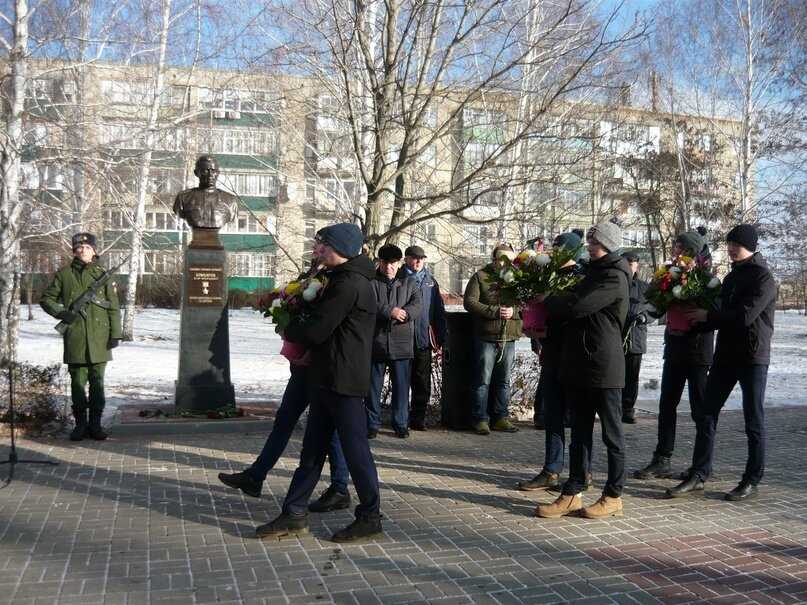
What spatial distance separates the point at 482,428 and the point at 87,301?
4.51 m

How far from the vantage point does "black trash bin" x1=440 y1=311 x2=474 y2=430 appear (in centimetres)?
919

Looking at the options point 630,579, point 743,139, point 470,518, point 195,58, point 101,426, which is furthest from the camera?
point 743,139

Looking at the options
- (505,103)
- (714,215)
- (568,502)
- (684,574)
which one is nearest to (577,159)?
(505,103)

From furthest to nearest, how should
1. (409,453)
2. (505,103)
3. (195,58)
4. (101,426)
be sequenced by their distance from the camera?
(195,58) → (505,103) → (101,426) → (409,453)

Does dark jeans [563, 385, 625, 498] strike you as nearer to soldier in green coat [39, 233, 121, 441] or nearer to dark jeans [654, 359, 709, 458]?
dark jeans [654, 359, 709, 458]

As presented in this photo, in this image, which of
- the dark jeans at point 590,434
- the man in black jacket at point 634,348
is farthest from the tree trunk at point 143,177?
the dark jeans at point 590,434

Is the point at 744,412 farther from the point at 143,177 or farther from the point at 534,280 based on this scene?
the point at 143,177

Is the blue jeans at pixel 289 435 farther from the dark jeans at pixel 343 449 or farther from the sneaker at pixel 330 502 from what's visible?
the dark jeans at pixel 343 449

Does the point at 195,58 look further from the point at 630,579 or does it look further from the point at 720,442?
the point at 630,579

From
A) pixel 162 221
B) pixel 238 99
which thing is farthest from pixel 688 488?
pixel 162 221

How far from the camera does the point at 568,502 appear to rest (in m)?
5.75

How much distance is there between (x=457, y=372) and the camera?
923 cm

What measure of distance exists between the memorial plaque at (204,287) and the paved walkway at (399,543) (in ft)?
7.77

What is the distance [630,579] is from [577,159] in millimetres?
5739
